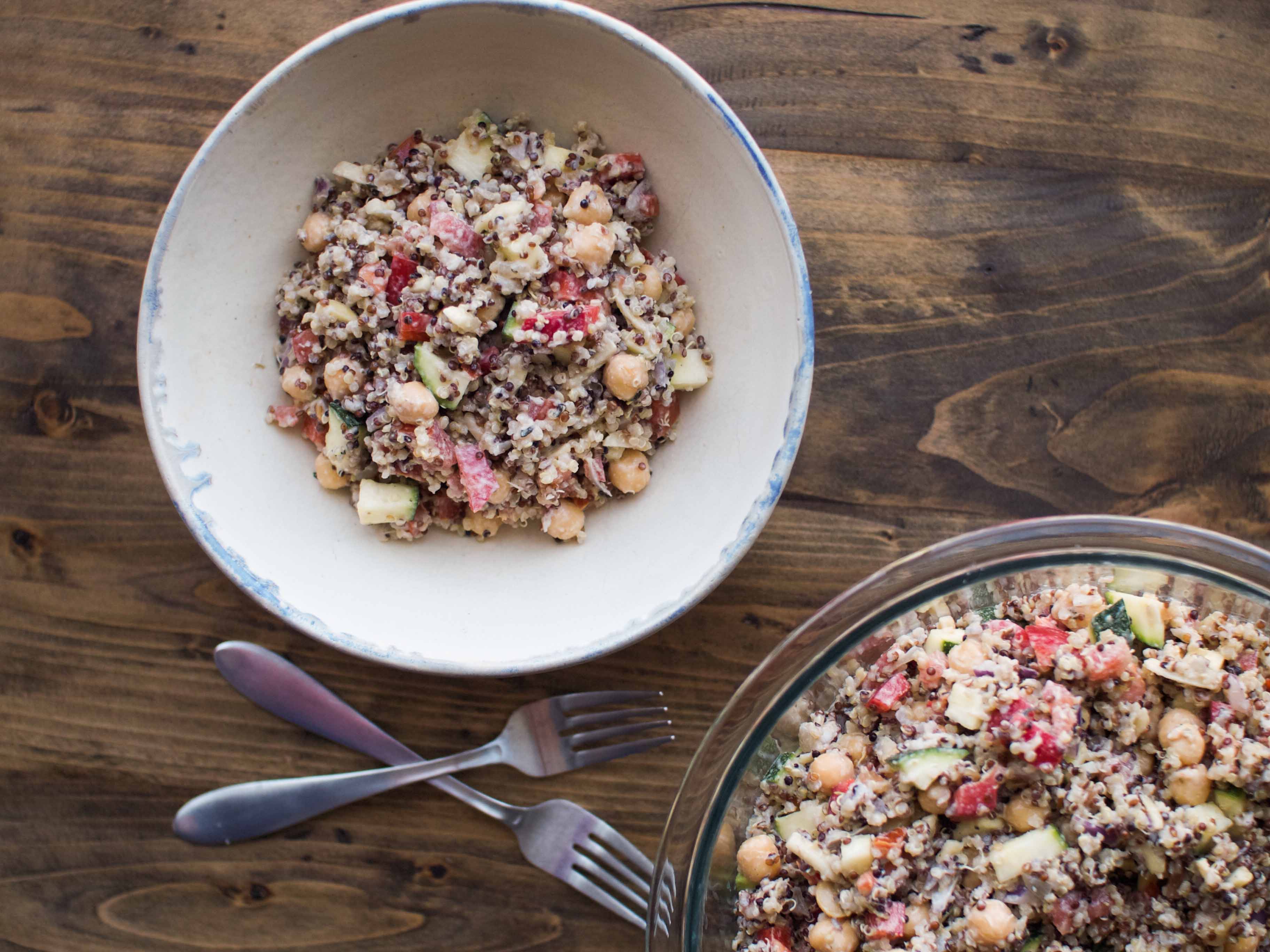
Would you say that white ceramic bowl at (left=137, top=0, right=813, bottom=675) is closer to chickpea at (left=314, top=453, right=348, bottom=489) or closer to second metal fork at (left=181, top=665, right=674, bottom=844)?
chickpea at (left=314, top=453, right=348, bottom=489)

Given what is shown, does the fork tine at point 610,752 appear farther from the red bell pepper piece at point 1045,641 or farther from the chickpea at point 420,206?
the chickpea at point 420,206

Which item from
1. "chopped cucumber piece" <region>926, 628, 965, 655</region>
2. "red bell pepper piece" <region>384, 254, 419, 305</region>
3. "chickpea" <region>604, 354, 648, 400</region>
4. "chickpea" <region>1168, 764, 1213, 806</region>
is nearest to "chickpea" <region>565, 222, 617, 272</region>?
"chickpea" <region>604, 354, 648, 400</region>

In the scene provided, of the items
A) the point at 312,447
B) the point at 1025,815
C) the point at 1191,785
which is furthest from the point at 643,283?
the point at 1191,785

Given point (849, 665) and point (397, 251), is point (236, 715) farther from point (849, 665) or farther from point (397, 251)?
point (849, 665)

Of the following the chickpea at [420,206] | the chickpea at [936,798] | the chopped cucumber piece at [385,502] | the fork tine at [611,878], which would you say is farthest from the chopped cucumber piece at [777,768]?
the chickpea at [420,206]

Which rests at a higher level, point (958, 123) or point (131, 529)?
point (958, 123)

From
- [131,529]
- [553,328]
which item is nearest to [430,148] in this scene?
[553,328]
